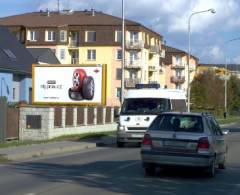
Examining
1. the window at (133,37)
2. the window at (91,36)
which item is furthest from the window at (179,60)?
the window at (91,36)

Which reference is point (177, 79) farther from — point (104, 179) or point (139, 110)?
point (104, 179)

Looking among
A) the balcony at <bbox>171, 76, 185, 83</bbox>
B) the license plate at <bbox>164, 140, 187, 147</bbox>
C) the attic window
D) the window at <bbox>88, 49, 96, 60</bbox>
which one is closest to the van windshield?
the license plate at <bbox>164, 140, 187, 147</bbox>

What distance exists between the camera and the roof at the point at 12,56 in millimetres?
52281

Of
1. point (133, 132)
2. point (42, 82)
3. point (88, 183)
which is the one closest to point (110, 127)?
point (42, 82)

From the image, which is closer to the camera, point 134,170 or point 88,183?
point 88,183

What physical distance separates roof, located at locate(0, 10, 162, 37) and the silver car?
85.0 m

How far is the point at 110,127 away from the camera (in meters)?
43.1

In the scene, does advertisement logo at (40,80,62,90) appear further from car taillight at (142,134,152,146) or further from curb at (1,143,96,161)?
car taillight at (142,134,152,146)

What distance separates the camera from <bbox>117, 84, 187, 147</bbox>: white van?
28047 mm

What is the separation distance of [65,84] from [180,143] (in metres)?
25.4

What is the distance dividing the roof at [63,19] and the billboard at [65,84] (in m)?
60.8

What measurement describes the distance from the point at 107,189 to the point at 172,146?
104 inches

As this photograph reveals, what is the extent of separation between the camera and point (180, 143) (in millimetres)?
15344

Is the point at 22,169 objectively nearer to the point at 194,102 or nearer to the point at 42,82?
the point at 42,82
